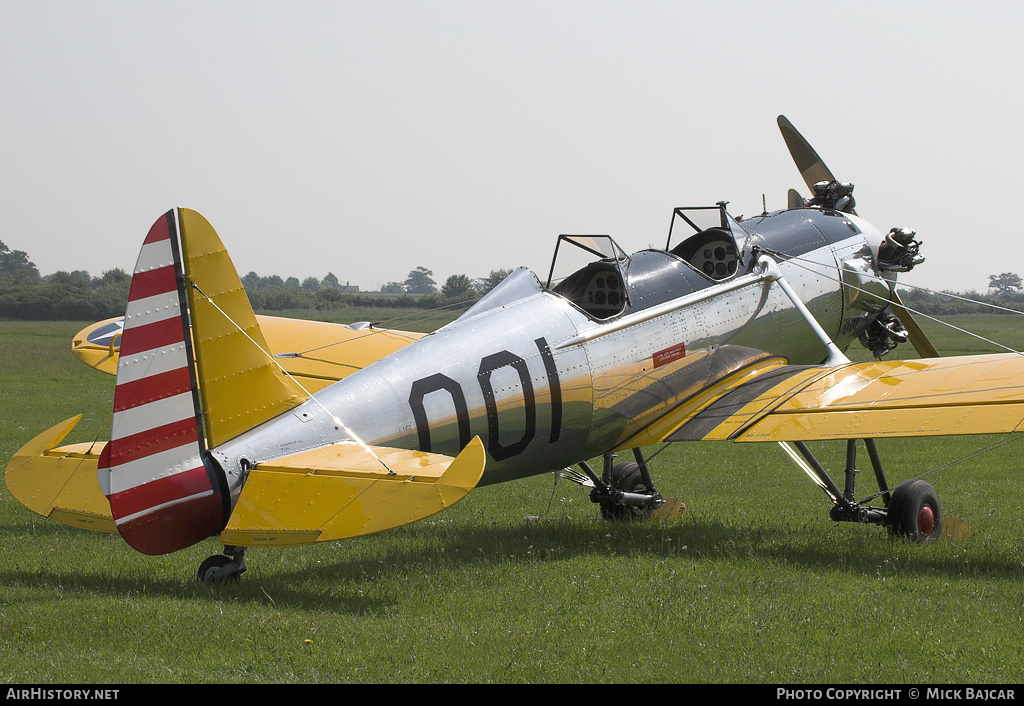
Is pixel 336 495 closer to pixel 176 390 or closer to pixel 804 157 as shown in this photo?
pixel 176 390

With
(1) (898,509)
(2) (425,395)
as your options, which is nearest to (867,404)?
(1) (898,509)

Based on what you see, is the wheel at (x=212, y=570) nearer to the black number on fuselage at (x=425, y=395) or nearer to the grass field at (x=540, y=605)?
the grass field at (x=540, y=605)

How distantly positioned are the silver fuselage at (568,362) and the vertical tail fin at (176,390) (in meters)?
0.23

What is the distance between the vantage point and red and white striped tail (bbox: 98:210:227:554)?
5.83m

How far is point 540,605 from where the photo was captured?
20.6ft

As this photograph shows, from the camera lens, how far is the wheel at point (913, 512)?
852 centimetres

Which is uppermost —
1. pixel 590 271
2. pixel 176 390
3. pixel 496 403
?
pixel 590 271

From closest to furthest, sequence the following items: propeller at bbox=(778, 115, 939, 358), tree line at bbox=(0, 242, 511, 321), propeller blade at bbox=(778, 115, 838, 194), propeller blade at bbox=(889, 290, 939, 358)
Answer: propeller blade at bbox=(889, 290, 939, 358), propeller at bbox=(778, 115, 939, 358), propeller blade at bbox=(778, 115, 838, 194), tree line at bbox=(0, 242, 511, 321)

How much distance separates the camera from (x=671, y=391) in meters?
8.78

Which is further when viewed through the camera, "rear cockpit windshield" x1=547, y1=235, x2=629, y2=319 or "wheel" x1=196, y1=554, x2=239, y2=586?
"rear cockpit windshield" x1=547, y1=235, x2=629, y2=319

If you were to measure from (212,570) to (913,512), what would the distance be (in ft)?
18.7

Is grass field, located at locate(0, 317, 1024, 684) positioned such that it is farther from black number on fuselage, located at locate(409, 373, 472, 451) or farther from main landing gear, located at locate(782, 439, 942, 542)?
black number on fuselage, located at locate(409, 373, 472, 451)

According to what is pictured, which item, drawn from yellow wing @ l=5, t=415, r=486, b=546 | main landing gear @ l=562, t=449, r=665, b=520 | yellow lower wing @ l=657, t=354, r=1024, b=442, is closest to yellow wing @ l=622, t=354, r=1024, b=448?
yellow lower wing @ l=657, t=354, r=1024, b=442

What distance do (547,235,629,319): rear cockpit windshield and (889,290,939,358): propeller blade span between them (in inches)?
148
